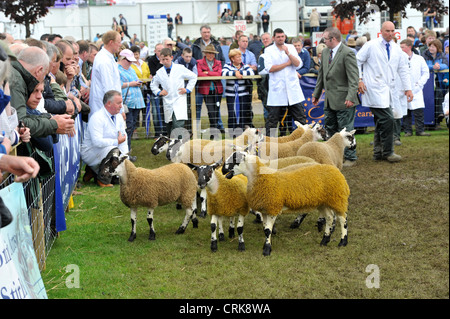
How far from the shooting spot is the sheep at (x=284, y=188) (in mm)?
6430

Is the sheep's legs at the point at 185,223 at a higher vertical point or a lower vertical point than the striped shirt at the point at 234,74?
lower

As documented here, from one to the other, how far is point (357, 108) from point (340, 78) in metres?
3.63

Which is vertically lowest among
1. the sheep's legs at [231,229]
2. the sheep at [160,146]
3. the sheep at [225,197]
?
the sheep's legs at [231,229]

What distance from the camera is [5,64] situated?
3.78 meters

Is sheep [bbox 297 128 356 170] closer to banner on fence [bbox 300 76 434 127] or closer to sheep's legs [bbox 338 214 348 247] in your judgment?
sheep's legs [bbox 338 214 348 247]

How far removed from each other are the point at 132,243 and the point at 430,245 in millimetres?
3382

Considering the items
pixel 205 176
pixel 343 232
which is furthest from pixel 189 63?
pixel 343 232

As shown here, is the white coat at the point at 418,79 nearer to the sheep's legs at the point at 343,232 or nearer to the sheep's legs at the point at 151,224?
the sheep's legs at the point at 343,232

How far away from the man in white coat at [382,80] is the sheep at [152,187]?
509 centimetres

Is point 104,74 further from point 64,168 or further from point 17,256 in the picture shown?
point 17,256

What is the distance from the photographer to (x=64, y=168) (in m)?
7.86

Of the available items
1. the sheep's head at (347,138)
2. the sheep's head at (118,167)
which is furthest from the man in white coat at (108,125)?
the sheep's head at (347,138)
